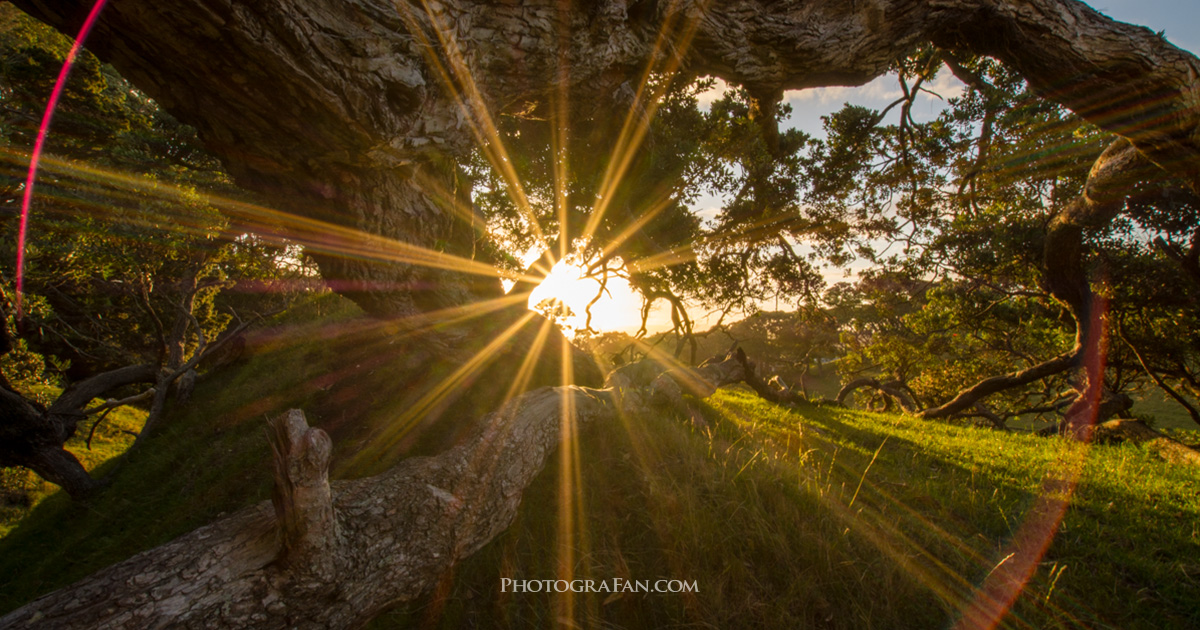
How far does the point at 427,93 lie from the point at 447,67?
264mm

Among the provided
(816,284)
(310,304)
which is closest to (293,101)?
(816,284)

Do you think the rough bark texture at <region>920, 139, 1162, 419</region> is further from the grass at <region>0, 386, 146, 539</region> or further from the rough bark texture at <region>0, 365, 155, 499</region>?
the grass at <region>0, 386, 146, 539</region>

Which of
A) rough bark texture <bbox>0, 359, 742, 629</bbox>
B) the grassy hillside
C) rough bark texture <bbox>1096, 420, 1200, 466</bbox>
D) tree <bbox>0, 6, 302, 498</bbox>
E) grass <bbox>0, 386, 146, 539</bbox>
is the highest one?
tree <bbox>0, 6, 302, 498</bbox>

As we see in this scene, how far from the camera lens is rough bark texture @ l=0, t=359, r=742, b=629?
1.73 metres

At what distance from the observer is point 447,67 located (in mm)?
3057

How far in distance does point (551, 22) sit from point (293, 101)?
218cm

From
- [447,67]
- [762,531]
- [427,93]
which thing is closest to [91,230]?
[427,93]

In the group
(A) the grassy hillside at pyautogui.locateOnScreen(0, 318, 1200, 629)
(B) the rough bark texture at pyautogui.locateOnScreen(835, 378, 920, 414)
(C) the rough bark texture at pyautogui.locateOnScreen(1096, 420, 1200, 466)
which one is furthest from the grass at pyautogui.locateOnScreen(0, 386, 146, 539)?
(B) the rough bark texture at pyautogui.locateOnScreen(835, 378, 920, 414)

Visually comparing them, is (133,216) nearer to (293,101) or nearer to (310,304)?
(293,101)

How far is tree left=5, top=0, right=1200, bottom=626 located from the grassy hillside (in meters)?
0.49

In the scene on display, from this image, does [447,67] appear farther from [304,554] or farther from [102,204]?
[102,204]

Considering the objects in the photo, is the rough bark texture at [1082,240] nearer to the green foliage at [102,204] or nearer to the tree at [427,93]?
the tree at [427,93]

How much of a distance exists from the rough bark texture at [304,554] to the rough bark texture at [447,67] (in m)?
2.33

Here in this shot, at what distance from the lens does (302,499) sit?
1940 millimetres
